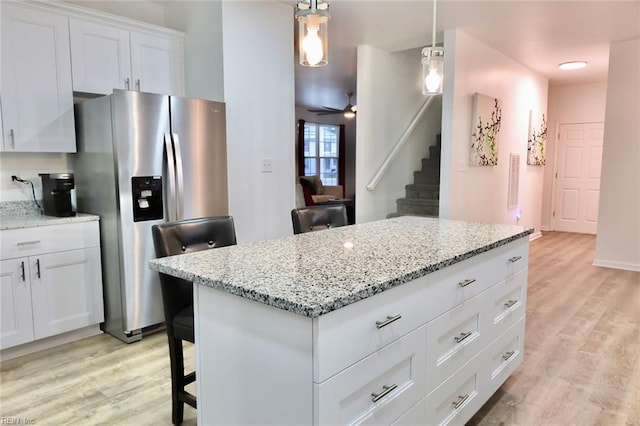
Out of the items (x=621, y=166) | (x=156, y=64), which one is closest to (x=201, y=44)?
(x=156, y=64)

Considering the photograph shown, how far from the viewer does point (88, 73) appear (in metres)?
3.08

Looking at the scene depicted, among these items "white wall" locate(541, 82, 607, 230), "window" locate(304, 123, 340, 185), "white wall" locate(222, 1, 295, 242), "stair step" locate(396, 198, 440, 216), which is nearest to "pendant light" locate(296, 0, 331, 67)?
"white wall" locate(222, 1, 295, 242)

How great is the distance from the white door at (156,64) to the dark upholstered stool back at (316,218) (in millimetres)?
1852

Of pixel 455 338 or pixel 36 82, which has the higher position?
pixel 36 82

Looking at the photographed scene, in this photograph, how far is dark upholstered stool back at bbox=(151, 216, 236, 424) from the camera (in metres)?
A: 1.76

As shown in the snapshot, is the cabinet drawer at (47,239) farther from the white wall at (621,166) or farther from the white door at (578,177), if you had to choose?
the white door at (578,177)

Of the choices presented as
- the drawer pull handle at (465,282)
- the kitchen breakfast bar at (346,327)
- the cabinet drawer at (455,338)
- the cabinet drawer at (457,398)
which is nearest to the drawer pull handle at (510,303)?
the kitchen breakfast bar at (346,327)

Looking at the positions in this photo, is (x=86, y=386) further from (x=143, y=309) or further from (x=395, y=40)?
(x=395, y=40)

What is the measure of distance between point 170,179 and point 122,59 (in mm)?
1116

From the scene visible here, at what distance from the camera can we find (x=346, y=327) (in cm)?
115

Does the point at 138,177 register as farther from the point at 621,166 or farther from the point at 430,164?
the point at 621,166

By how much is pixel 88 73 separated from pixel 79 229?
114cm

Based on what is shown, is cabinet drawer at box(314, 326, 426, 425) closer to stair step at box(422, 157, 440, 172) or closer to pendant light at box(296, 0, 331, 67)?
pendant light at box(296, 0, 331, 67)

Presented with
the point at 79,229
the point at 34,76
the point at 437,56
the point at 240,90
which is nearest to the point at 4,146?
the point at 34,76
